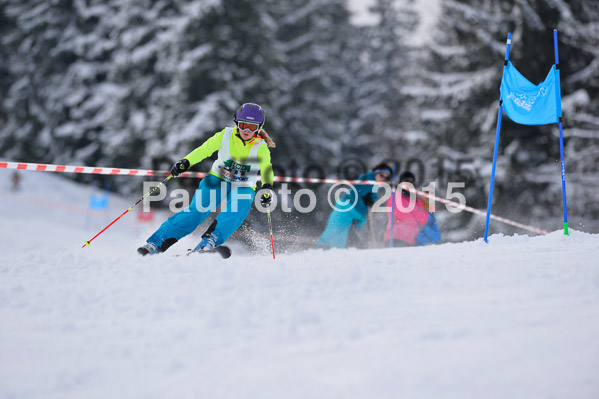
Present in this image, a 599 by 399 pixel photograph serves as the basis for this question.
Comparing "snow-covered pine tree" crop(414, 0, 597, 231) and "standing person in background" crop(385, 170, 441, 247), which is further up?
"snow-covered pine tree" crop(414, 0, 597, 231)

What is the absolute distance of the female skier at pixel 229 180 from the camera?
18.2 feet

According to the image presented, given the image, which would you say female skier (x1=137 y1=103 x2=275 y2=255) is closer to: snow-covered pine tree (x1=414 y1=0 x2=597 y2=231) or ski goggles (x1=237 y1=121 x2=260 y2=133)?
ski goggles (x1=237 y1=121 x2=260 y2=133)

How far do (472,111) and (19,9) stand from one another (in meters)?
21.0

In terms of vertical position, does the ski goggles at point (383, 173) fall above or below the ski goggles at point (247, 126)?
below

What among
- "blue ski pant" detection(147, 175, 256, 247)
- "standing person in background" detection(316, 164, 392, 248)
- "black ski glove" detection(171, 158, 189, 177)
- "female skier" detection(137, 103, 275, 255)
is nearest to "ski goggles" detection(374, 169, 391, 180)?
"standing person in background" detection(316, 164, 392, 248)

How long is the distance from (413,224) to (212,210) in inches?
149

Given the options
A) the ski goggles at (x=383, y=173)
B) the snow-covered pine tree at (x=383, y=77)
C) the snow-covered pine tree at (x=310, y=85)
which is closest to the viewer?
the ski goggles at (x=383, y=173)

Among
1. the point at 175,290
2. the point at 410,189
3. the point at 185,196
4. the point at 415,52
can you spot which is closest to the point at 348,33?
the point at 415,52

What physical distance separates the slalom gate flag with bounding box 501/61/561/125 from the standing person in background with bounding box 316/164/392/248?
2.62 meters

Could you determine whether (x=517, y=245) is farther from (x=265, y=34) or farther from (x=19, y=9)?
(x=19, y=9)

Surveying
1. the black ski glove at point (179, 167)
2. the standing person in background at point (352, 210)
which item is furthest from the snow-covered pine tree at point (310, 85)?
the black ski glove at point (179, 167)

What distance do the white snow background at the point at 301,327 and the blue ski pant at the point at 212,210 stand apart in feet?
2.50

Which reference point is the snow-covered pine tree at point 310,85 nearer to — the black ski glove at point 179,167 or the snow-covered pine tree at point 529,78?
the snow-covered pine tree at point 529,78

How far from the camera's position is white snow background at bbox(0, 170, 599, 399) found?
2.55 m
